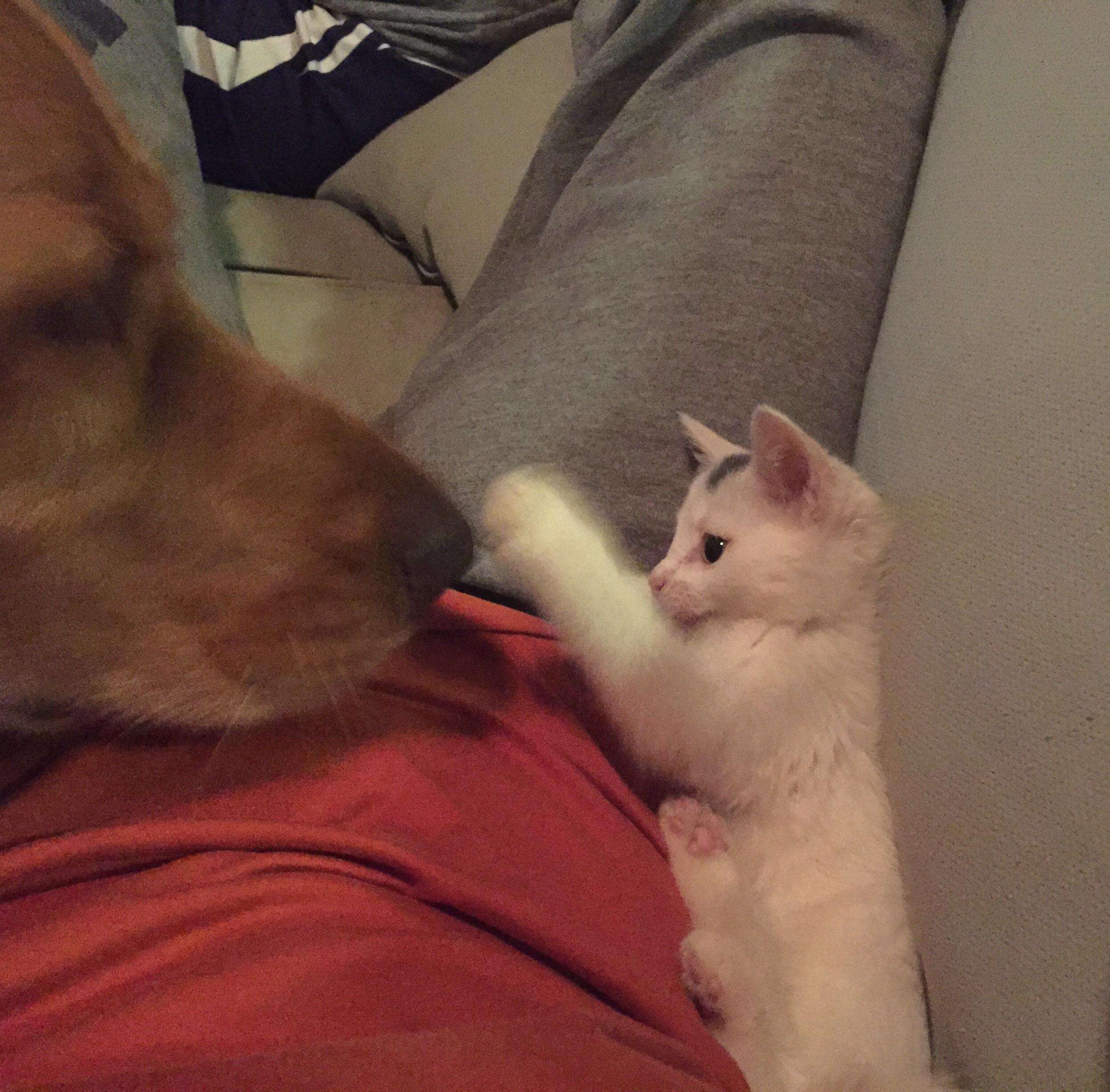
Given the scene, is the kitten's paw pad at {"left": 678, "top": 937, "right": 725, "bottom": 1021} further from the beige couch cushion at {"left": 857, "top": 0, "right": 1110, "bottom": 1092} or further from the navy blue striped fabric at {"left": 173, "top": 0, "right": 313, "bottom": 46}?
the navy blue striped fabric at {"left": 173, "top": 0, "right": 313, "bottom": 46}

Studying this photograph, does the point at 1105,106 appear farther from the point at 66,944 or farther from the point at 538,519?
the point at 66,944

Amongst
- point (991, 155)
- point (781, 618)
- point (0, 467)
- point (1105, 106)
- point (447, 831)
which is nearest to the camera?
point (0, 467)

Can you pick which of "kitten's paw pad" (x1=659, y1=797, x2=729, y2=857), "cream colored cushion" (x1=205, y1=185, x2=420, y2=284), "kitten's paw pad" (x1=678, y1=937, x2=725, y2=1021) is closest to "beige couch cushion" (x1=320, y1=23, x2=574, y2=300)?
"cream colored cushion" (x1=205, y1=185, x2=420, y2=284)

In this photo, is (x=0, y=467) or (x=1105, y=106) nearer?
(x=0, y=467)

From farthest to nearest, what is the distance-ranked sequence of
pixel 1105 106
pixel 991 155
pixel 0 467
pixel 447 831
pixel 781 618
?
1. pixel 781 618
2. pixel 991 155
3. pixel 1105 106
4. pixel 447 831
5. pixel 0 467

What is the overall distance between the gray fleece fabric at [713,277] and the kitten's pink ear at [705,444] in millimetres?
13

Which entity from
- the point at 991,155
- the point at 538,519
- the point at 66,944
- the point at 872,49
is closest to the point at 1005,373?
the point at 991,155

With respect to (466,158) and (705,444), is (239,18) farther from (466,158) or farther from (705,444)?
(705,444)

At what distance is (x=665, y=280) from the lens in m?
1.05

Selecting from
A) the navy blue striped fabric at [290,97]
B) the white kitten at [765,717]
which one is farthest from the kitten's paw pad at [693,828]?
the navy blue striped fabric at [290,97]

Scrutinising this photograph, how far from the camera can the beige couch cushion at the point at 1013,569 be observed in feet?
2.12

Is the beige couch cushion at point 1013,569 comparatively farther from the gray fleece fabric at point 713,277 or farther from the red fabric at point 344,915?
the red fabric at point 344,915

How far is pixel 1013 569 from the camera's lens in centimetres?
73

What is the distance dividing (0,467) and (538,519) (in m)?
0.53
